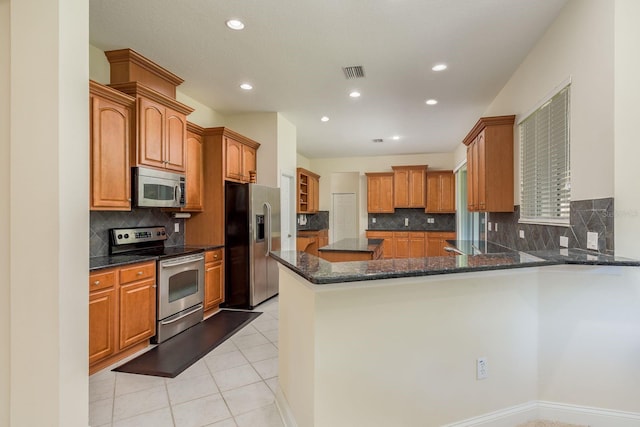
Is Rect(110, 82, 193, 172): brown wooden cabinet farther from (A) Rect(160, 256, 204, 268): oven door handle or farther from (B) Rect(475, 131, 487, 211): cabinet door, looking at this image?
(B) Rect(475, 131, 487, 211): cabinet door

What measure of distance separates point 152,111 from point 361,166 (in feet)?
19.7

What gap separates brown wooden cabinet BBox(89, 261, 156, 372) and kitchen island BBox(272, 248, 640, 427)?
5.10 ft

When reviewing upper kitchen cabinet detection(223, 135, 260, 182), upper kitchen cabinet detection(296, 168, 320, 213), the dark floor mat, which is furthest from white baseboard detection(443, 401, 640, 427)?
upper kitchen cabinet detection(296, 168, 320, 213)

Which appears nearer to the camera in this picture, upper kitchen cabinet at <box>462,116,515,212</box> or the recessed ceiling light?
the recessed ceiling light

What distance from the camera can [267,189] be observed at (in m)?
4.70

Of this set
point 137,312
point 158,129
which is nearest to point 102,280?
point 137,312

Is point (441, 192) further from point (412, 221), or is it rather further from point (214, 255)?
point (214, 255)

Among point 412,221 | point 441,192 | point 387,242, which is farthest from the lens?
point 412,221

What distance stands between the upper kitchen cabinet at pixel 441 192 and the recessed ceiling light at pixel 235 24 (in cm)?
610

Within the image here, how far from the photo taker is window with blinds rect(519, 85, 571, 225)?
8.21 ft

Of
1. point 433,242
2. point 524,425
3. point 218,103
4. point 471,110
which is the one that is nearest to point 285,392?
point 524,425

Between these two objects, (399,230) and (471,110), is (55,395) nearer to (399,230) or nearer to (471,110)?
(471,110)

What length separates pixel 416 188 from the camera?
7742 millimetres

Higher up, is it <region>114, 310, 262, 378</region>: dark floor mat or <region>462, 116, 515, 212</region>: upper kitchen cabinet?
<region>462, 116, 515, 212</region>: upper kitchen cabinet
